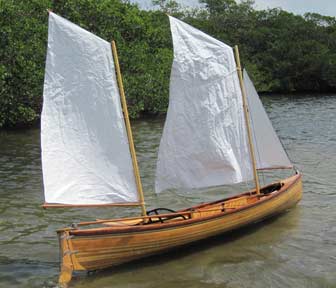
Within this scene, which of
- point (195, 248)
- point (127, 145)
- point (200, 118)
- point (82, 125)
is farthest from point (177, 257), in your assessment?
point (82, 125)

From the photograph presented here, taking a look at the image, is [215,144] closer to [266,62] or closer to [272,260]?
[272,260]

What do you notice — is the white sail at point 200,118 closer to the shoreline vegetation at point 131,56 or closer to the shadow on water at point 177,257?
the shadow on water at point 177,257

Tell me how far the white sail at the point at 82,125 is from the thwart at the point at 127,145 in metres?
0.02

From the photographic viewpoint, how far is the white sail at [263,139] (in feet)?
50.6

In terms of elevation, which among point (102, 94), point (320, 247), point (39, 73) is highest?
point (39, 73)

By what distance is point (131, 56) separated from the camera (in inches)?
1483

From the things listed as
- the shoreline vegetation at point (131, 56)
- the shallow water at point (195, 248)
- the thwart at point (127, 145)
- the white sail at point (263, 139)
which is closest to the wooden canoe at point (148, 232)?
the thwart at point (127, 145)

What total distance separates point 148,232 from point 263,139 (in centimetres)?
605

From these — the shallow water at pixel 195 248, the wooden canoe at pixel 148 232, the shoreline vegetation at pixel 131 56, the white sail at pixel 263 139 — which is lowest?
the shallow water at pixel 195 248

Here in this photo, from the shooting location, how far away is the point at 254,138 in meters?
15.6

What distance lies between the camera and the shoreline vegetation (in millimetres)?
28594

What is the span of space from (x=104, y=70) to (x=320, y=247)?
672cm

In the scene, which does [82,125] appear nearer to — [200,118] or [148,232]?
[148,232]

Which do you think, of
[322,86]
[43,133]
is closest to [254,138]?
[43,133]
